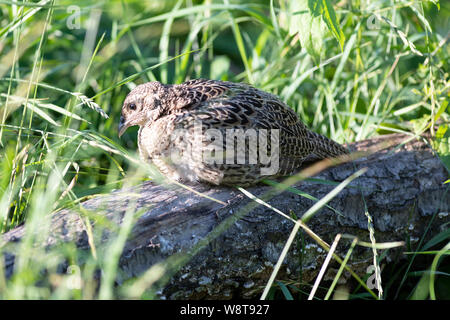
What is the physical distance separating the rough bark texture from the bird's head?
46cm

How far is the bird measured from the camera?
2.84 m

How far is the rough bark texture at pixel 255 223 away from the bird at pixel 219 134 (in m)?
0.12

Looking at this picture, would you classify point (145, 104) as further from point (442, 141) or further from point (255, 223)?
point (442, 141)

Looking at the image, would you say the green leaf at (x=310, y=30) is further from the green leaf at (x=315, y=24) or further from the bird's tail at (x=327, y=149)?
the bird's tail at (x=327, y=149)

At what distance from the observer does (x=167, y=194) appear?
269cm

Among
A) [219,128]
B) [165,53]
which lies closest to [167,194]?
[219,128]

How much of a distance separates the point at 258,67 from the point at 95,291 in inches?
103

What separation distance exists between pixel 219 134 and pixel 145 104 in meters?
0.54

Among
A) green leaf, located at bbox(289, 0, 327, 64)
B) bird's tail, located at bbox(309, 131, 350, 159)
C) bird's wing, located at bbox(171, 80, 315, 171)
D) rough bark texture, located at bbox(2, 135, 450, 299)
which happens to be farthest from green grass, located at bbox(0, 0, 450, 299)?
bird's tail, located at bbox(309, 131, 350, 159)

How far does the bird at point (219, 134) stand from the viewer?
2842 millimetres

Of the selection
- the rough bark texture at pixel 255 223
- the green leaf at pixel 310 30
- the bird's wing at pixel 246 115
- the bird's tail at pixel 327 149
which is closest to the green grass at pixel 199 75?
the green leaf at pixel 310 30

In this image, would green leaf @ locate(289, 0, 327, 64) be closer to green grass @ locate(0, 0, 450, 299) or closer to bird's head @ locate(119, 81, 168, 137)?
green grass @ locate(0, 0, 450, 299)

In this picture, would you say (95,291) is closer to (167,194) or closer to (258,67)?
(167,194)
